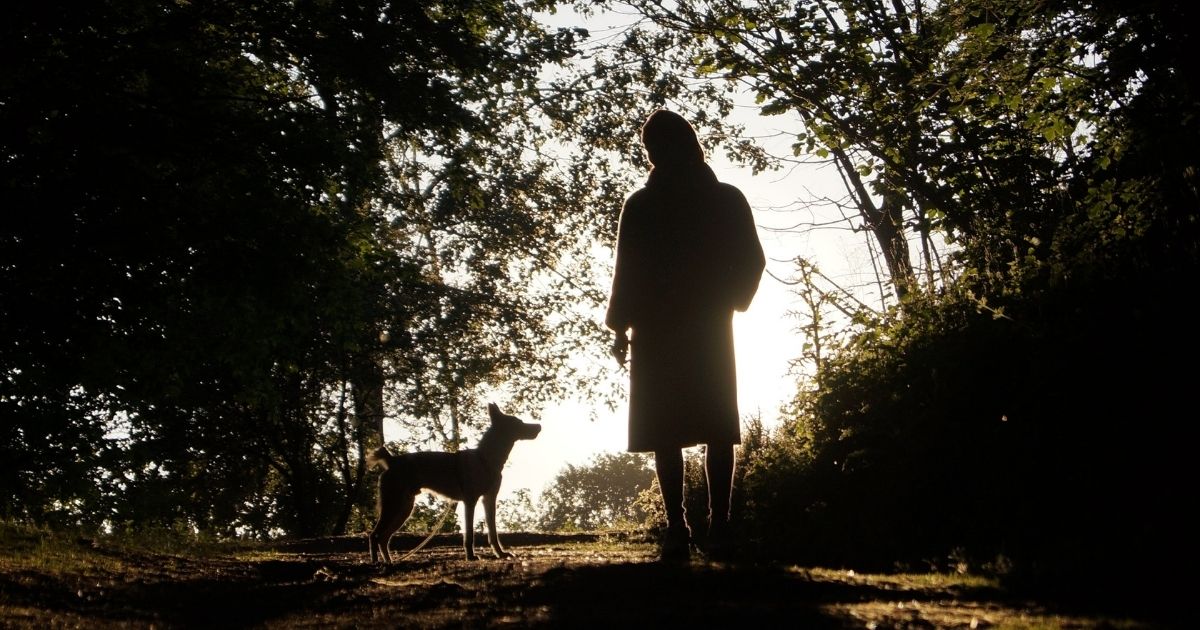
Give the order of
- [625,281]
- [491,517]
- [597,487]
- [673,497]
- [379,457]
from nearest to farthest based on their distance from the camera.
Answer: [673,497]
[625,281]
[379,457]
[491,517]
[597,487]

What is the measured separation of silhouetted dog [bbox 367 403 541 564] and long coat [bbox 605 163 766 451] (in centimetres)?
271

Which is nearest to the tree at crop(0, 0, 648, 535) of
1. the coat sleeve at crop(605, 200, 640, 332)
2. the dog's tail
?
the dog's tail

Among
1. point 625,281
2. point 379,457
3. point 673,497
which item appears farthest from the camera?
point 379,457

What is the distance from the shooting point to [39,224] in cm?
774

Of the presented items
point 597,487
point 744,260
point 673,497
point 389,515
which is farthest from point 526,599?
point 597,487

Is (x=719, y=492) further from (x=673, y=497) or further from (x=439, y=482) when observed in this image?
(x=439, y=482)

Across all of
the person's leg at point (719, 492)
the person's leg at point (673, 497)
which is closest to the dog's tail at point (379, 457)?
the person's leg at point (673, 497)

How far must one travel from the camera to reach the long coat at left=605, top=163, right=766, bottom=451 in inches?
211

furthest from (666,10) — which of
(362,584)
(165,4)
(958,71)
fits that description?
(362,584)

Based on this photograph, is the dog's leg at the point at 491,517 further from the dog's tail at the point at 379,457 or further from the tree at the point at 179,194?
the tree at the point at 179,194

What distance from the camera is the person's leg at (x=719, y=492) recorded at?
5418 millimetres

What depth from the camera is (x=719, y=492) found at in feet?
18.0

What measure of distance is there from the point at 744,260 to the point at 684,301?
18.9 inches

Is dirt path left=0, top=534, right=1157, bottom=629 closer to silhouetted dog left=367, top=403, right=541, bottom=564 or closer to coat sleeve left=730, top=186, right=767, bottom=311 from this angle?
silhouetted dog left=367, top=403, right=541, bottom=564
